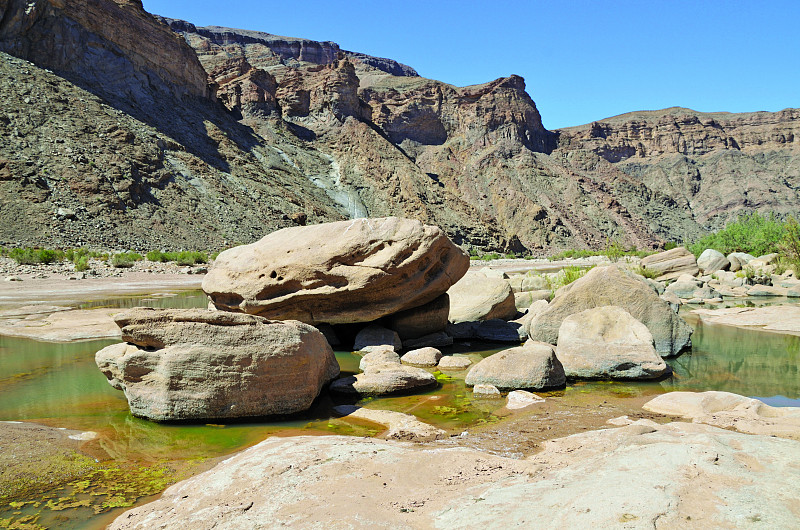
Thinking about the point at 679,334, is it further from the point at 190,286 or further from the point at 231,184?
the point at 231,184

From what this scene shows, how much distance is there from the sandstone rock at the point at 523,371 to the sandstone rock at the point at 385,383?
875 mm

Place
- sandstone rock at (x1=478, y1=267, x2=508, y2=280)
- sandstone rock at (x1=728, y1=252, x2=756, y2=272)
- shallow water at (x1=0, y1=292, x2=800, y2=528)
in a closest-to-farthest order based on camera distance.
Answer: shallow water at (x1=0, y1=292, x2=800, y2=528) → sandstone rock at (x1=478, y1=267, x2=508, y2=280) → sandstone rock at (x1=728, y1=252, x2=756, y2=272)

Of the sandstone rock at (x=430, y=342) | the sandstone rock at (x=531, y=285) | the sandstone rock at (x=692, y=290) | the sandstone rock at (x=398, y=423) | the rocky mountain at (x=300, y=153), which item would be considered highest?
the rocky mountain at (x=300, y=153)

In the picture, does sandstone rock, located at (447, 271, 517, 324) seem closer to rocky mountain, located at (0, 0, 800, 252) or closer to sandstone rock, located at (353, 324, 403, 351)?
sandstone rock, located at (353, 324, 403, 351)

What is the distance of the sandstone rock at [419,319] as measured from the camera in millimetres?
13234

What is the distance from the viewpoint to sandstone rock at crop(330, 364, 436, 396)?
29.7ft

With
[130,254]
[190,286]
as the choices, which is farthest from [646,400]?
[130,254]

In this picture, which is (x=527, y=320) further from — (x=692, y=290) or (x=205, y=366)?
(x=692, y=290)

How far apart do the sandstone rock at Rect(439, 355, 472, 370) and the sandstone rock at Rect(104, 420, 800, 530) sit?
17.7 ft

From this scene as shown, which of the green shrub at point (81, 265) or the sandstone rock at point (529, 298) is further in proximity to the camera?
the green shrub at point (81, 265)

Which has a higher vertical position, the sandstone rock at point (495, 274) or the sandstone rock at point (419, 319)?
the sandstone rock at point (495, 274)

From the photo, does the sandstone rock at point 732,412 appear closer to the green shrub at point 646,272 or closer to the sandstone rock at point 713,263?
the green shrub at point 646,272

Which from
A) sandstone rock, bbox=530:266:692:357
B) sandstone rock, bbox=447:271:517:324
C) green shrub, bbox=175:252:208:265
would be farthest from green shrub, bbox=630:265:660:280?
green shrub, bbox=175:252:208:265

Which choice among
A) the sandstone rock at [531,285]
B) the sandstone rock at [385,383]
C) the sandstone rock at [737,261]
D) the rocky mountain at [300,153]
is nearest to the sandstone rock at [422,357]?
the sandstone rock at [385,383]
